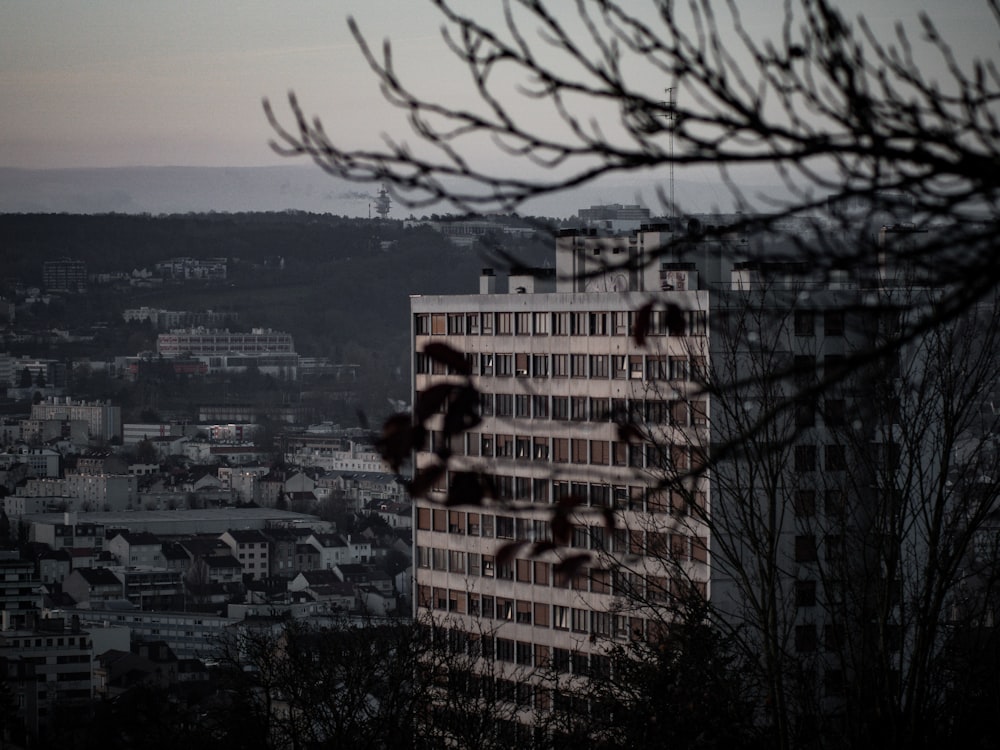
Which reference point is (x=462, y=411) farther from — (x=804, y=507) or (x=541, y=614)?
(x=541, y=614)

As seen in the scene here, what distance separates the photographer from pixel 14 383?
147 m

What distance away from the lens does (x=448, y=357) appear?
2732mm

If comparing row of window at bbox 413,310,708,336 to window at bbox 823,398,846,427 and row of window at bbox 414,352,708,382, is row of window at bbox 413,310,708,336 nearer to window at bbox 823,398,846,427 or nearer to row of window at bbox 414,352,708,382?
row of window at bbox 414,352,708,382

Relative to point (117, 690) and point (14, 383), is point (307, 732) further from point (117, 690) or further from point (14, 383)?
point (14, 383)

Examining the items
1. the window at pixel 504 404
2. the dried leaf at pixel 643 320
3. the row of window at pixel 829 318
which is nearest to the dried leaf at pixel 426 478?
the dried leaf at pixel 643 320

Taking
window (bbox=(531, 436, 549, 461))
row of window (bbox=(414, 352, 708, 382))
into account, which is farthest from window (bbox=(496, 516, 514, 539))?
row of window (bbox=(414, 352, 708, 382))

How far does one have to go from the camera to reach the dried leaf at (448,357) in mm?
2717

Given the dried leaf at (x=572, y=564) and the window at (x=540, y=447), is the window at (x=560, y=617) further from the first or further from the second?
the dried leaf at (x=572, y=564)

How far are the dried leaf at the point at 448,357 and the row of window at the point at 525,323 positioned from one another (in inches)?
862

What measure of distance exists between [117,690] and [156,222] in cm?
12257

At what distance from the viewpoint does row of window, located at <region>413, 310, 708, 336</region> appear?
85.0 feet

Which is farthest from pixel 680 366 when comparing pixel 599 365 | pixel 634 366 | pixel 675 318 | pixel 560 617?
pixel 675 318

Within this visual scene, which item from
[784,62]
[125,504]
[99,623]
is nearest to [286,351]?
[125,504]

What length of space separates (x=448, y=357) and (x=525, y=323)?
24.6 meters
